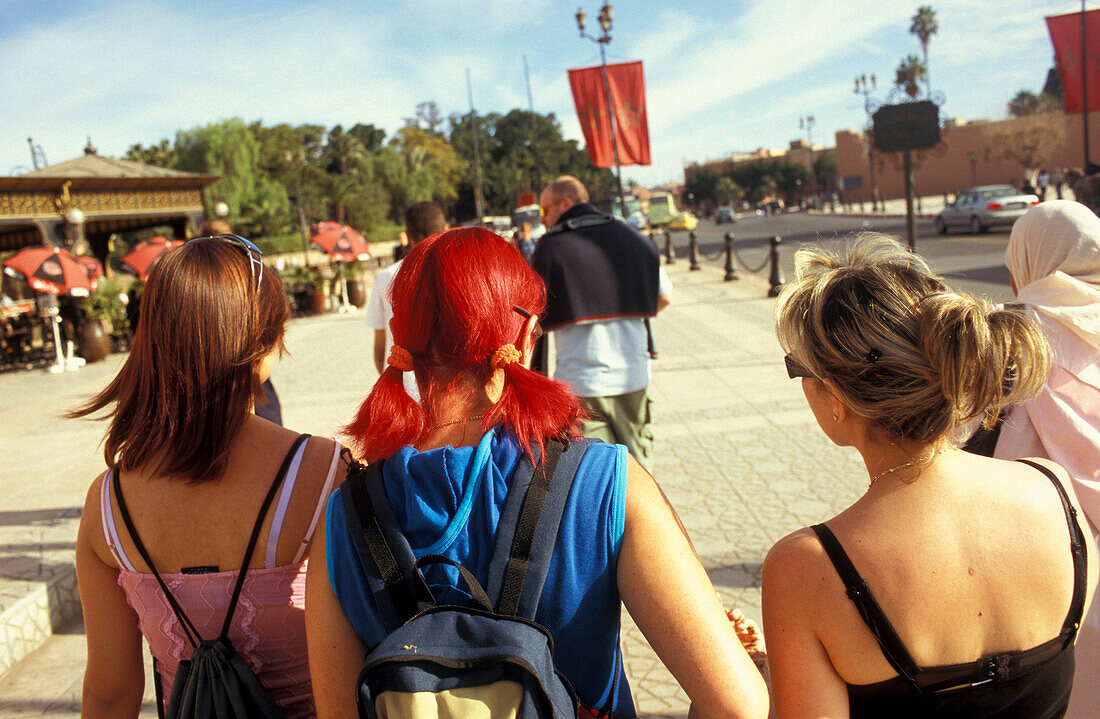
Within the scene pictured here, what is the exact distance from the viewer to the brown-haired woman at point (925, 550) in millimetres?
1289

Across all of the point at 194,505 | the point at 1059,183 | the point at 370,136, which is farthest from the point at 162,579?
the point at 370,136

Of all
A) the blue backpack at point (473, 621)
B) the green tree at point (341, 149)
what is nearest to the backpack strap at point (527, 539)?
the blue backpack at point (473, 621)

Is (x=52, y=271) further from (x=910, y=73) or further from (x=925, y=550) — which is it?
(x=910, y=73)

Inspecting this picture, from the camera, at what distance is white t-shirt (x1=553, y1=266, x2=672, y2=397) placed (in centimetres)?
377

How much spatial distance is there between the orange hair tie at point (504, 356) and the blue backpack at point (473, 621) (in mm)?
164

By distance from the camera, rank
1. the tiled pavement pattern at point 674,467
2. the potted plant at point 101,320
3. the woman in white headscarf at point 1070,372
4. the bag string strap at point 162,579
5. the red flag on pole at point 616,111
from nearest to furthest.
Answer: the bag string strap at point 162,579
the woman in white headscarf at point 1070,372
the tiled pavement pattern at point 674,467
the red flag on pole at point 616,111
the potted plant at point 101,320

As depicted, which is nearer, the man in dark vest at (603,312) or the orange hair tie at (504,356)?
the orange hair tie at (504,356)

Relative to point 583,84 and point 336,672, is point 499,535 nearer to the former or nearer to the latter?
point 336,672

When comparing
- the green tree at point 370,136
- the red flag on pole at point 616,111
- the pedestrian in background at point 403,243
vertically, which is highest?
the green tree at point 370,136

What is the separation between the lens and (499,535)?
3.89ft

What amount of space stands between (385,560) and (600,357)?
8.67ft

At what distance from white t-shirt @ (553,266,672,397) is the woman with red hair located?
94.0 inches

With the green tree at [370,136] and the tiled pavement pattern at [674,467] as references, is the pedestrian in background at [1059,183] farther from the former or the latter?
the green tree at [370,136]

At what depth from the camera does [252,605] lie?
159 centimetres
